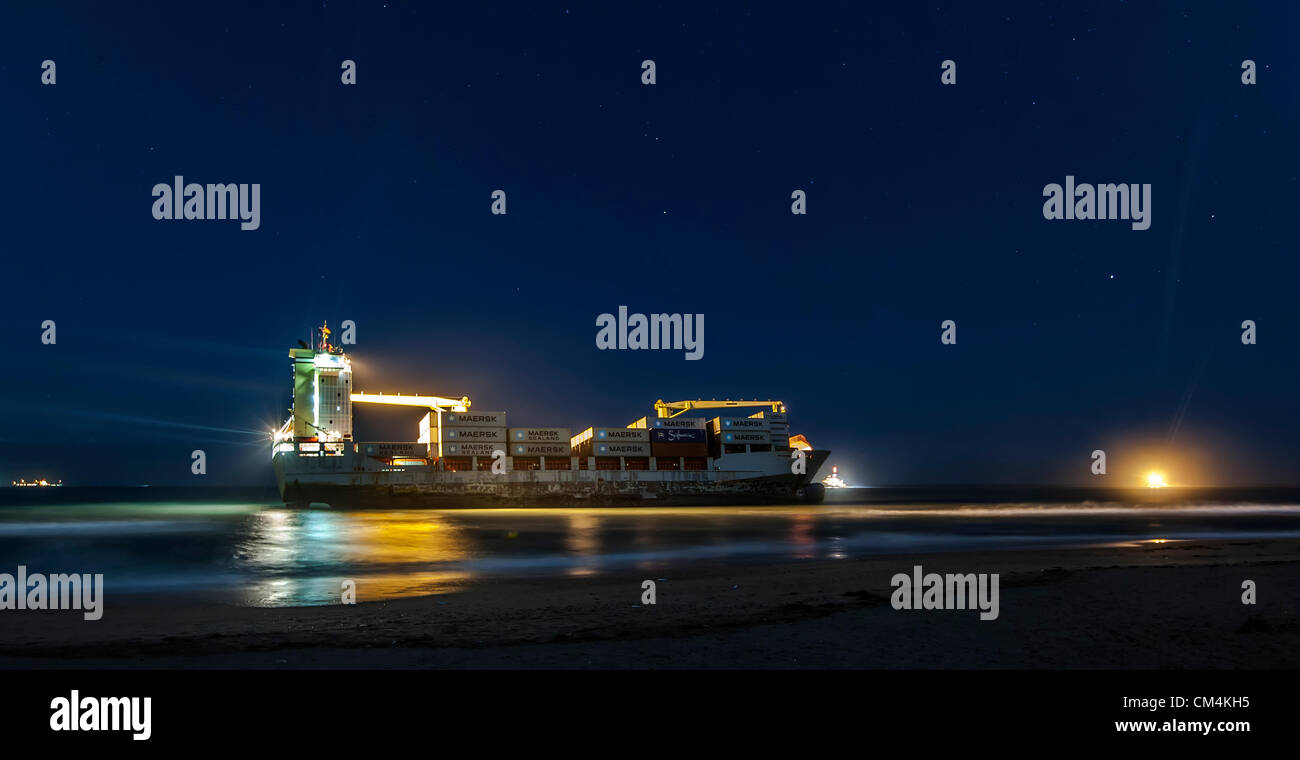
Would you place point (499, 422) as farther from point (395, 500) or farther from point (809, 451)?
point (809, 451)

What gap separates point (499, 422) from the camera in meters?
71.2

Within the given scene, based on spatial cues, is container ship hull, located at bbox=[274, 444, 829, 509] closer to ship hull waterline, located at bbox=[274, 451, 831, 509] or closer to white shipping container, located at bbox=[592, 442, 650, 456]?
ship hull waterline, located at bbox=[274, 451, 831, 509]

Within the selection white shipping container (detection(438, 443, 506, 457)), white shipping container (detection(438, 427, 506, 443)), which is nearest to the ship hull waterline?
white shipping container (detection(438, 443, 506, 457))

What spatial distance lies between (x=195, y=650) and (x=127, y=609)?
6.19 m

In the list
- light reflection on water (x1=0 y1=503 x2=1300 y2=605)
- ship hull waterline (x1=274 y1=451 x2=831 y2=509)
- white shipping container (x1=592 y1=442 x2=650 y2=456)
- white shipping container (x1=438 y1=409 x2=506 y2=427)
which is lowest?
ship hull waterline (x1=274 y1=451 x2=831 y2=509)

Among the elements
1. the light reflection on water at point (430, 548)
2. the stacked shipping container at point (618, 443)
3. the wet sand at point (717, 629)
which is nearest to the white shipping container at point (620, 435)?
the stacked shipping container at point (618, 443)

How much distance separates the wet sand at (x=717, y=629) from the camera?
25.9 ft

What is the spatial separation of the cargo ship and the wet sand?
52.2 m

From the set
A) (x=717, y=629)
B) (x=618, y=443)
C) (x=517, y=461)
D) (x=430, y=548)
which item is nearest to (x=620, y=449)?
(x=618, y=443)

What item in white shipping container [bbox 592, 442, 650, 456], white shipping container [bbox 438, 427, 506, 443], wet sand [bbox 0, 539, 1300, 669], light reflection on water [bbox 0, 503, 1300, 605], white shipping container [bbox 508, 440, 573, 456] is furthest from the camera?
white shipping container [bbox 592, 442, 650, 456]

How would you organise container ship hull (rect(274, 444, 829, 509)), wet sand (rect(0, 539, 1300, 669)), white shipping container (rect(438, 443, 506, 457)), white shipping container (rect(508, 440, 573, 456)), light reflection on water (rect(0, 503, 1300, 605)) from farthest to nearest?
white shipping container (rect(508, 440, 573, 456)), white shipping container (rect(438, 443, 506, 457)), container ship hull (rect(274, 444, 829, 509)), light reflection on water (rect(0, 503, 1300, 605)), wet sand (rect(0, 539, 1300, 669))

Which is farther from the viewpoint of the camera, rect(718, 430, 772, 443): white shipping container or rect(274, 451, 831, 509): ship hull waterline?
rect(718, 430, 772, 443): white shipping container

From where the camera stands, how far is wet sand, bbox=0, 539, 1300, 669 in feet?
25.9
